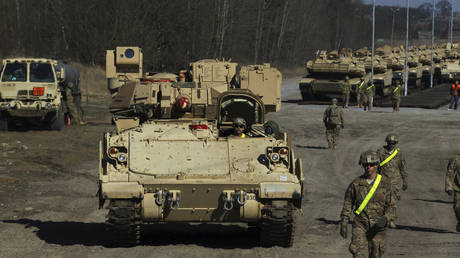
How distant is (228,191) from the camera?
12086mm

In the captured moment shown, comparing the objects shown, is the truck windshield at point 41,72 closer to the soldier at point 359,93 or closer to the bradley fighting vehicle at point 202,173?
the bradley fighting vehicle at point 202,173

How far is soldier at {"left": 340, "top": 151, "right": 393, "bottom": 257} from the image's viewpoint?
9.95 metres

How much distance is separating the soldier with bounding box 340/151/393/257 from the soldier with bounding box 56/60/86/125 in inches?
817

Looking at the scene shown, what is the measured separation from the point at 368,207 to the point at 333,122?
1573 centimetres

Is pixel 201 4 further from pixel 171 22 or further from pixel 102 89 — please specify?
pixel 102 89

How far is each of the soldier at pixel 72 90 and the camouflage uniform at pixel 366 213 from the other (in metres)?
20.7

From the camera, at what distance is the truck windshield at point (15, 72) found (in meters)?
28.2

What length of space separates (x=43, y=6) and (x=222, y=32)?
13896mm

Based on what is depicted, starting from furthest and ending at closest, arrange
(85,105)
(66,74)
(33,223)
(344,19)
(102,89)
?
(344,19) → (102,89) → (85,105) → (66,74) → (33,223)

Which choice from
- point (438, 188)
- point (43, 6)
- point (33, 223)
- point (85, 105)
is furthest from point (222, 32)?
point (33, 223)

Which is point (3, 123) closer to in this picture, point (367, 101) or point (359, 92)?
point (367, 101)

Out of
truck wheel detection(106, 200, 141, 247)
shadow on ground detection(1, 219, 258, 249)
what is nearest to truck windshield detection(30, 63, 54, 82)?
shadow on ground detection(1, 219, 258, 249)

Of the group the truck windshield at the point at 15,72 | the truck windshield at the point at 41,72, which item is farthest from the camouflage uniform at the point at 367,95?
the truck windshield at the point at 15,72

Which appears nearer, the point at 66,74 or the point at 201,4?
the point at 66,74
